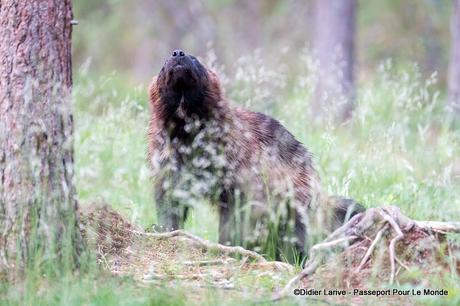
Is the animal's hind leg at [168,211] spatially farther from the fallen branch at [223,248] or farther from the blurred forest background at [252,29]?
the blurred forest background at [252,29]

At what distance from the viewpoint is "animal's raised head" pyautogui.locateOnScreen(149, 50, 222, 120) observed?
6000mm

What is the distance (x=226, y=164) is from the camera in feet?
18.6

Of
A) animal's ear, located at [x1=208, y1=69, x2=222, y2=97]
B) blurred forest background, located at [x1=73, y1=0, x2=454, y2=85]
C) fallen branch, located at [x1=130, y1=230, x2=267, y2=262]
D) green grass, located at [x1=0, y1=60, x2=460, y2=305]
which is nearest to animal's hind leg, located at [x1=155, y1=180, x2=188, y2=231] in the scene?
green grass, located at [x1=0, y1=60, x2=460, y2=305]

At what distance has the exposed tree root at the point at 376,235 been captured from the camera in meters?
4.37

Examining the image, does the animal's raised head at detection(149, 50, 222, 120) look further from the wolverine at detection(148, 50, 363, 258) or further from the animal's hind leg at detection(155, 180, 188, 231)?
the animal's hind leg at detection(155, 180, 188, 231)

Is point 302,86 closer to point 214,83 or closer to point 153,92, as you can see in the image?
point 214,83

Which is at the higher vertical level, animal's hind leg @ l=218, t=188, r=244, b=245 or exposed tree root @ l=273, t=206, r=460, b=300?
animal's hind leg @ l=218, t=188, r=244, b=245

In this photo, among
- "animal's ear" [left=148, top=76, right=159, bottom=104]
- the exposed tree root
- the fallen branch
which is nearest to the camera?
the exposed tree root

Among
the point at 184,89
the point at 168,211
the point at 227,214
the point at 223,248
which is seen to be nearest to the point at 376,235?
the point at 223,248

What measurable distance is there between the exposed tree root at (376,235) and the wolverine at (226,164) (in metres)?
0.55

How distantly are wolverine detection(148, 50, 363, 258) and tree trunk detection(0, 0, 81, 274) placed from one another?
Answer: 1040mm

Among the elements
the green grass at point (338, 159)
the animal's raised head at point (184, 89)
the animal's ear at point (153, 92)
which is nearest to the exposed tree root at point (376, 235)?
the green grass at point (338, 159)

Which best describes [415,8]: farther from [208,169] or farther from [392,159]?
[208,169]

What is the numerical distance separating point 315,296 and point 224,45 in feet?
57.7
